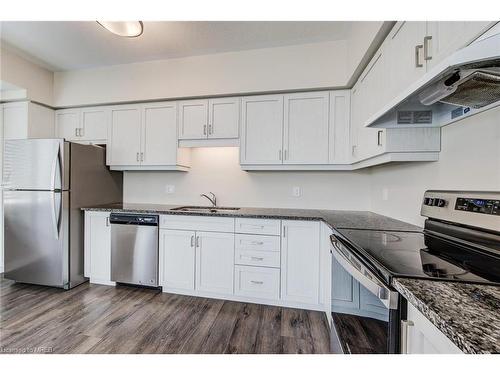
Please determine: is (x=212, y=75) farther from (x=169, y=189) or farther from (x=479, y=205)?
(x=479, y=205)

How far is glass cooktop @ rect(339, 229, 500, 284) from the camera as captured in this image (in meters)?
0.77

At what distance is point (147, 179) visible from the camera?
10.5ft

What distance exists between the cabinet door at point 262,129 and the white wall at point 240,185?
347 millimetres

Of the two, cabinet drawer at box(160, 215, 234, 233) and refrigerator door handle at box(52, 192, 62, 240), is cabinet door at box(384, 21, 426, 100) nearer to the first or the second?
cabinet drawer at box(160, 215, 234, 233)

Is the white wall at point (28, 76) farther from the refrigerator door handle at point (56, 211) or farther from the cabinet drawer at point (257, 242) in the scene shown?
the cabinet drawer at point (257, 242)

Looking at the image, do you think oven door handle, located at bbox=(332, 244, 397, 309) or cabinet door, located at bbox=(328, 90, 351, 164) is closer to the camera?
oven door handle, located at bbox=(332, 244, 397, 309)

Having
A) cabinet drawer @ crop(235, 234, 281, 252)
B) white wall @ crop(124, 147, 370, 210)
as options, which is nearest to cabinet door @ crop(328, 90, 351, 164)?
white wall @ crop(124, 147, 370, 210)

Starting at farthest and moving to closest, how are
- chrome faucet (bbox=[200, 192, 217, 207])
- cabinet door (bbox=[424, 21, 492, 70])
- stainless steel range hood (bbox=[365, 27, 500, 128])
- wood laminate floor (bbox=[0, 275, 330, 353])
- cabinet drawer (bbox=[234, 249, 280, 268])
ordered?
chrome faucet (bbox=[200, 192, 217, 207]) < cabinet drawer (bbox=[234, 249, 280, 268]) < wood laminate floor (bbox=[0, 275, 330, 353]) < cabinet door (bbox=[424, 21, 492, 70]) < stainless steel range hood (bbox=[365, 27, 500, 128])

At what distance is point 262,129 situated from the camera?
101 inches

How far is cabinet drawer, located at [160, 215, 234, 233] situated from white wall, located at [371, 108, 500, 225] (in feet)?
4.94

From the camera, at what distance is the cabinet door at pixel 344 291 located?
106 centimetres

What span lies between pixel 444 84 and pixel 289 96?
172cm

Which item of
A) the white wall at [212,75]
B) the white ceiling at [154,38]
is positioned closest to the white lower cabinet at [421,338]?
the white wall at [212,75]
